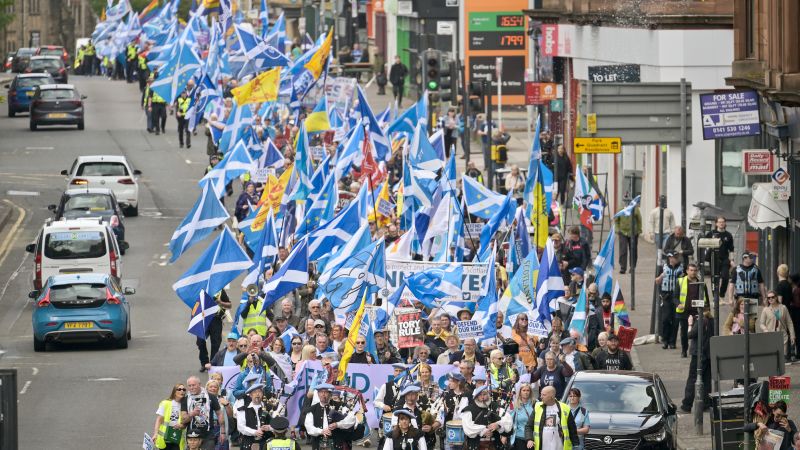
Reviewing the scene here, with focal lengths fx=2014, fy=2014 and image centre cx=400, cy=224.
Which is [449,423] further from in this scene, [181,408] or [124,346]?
[124,346]

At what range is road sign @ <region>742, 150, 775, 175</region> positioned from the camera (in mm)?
32500

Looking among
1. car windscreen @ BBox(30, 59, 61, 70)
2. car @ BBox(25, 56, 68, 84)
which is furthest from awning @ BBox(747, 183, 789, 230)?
car windscreen @ BBox(30, 59, 61, 70)

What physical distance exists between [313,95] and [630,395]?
3238 centimetres

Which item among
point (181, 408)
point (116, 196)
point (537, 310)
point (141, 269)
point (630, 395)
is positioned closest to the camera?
point (181, 408)

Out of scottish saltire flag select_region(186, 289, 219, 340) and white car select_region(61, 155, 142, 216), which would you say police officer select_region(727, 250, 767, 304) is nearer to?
scottish saltire flag select_region(186, 289, 219, 340)

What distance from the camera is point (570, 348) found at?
2562 cm

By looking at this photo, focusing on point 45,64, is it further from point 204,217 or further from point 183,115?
point 204,217

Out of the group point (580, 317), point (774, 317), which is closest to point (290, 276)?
point (580, 317)

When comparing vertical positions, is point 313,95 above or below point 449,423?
above

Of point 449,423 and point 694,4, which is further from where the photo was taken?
point 694,4

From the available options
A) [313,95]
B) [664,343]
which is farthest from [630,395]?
[313,95]

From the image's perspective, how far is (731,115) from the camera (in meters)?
32.1

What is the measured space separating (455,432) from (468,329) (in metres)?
2.51

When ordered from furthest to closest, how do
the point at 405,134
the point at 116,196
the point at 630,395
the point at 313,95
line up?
1. the point at 313,95
2. the point at 116,196
3. the point at 405,134
4. the point at 630,395
